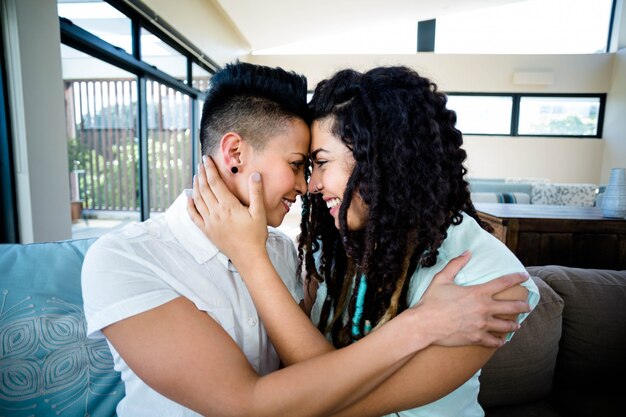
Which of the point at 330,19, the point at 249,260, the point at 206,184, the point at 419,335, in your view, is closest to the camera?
the point at 419,335

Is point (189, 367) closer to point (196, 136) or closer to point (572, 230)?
point (572, 230)

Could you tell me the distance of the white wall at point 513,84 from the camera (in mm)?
6934

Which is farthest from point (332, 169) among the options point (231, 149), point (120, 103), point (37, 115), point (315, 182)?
point (120, 103)

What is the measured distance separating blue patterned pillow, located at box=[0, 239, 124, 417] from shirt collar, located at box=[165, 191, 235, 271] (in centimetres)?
38

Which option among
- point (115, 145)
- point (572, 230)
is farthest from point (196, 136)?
point (572, 230)

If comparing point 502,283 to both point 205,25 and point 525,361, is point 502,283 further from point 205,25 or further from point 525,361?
point 205,25

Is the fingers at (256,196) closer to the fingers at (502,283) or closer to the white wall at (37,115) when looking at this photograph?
the fingers at (502,283)

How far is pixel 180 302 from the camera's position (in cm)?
79

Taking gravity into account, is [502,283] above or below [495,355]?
above

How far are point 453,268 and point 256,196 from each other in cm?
52

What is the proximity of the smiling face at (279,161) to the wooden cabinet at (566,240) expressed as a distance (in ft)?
6.02

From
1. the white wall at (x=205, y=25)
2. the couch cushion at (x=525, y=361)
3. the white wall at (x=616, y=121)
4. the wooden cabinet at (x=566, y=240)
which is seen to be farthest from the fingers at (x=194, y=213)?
the white wall at (x=616, y=121)

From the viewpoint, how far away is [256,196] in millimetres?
977

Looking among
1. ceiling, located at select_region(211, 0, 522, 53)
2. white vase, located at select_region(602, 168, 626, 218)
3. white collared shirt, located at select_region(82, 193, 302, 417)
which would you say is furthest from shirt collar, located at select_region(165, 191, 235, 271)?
ceiling, located at select_region(211, 0, 522, 53)
